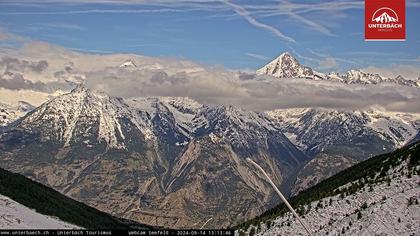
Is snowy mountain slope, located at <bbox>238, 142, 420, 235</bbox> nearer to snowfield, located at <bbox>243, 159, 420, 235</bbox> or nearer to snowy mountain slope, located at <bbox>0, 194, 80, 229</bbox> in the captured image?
snowfield, located at <bbox>243, 159, 420, 235</bbox>

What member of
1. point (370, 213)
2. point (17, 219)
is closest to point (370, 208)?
point (370, 213)

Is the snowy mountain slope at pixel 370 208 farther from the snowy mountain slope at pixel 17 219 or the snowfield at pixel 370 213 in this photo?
the snowy mountain slope at pixel 17 219

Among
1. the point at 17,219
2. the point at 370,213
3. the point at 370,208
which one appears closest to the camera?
the point at 17,219

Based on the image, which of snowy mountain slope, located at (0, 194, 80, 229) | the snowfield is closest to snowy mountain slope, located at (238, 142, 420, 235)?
the snowfield

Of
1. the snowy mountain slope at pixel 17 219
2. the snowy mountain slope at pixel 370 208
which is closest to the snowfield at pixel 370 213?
the snowy mountain slope at pixel 370 208

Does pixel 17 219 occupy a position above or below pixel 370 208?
above

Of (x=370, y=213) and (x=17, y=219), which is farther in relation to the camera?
(x=370, y=213)

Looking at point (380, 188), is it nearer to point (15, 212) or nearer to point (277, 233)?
point (277, 233)

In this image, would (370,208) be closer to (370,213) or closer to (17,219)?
(370,213)
